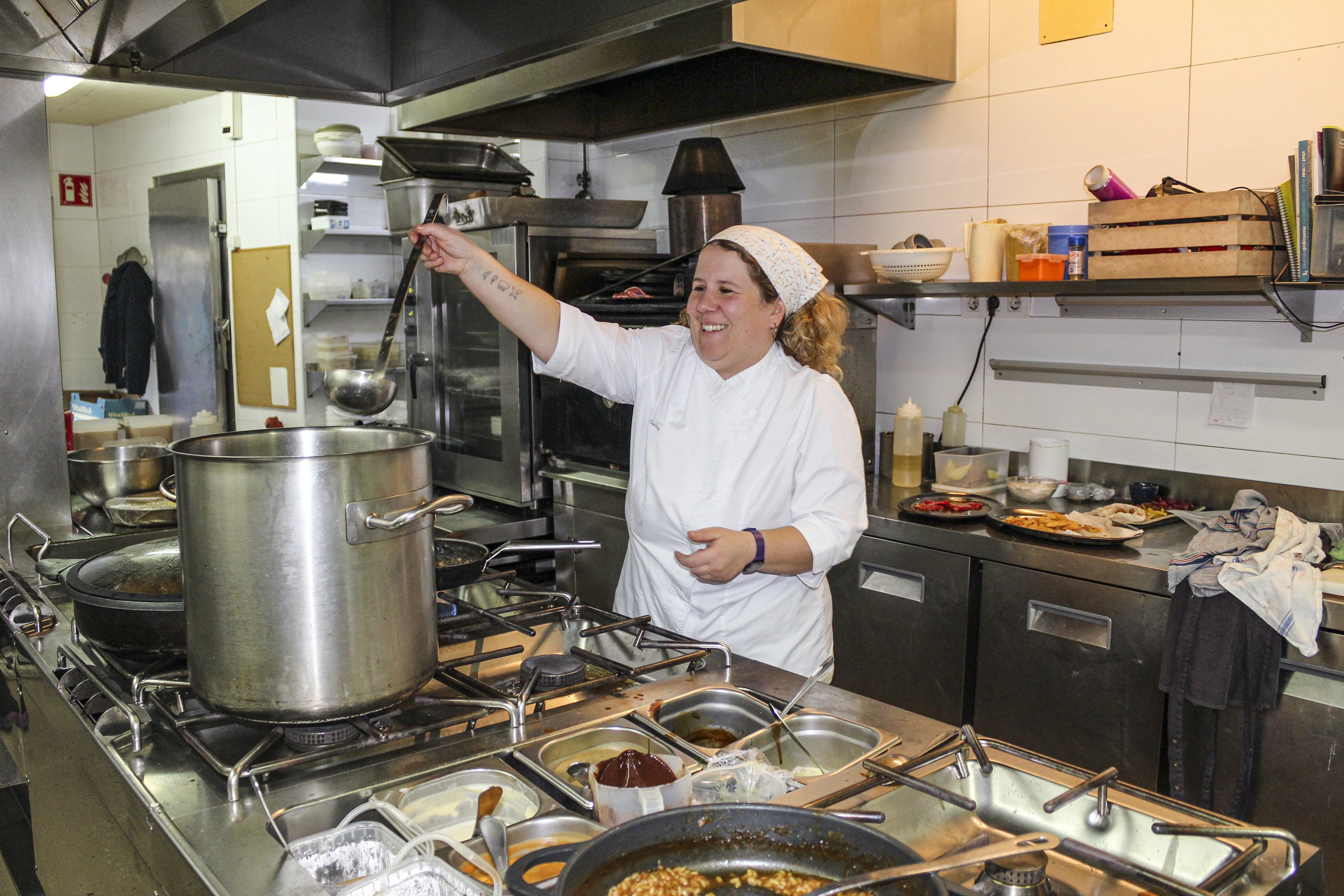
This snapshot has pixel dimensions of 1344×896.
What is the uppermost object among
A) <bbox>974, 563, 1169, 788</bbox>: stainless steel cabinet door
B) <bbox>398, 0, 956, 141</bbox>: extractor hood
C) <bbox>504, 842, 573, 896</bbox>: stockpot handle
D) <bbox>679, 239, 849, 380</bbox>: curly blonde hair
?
<bbox>398, 0, 956, 141</bbox>: extractor hood

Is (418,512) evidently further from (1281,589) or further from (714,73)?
(714,73)

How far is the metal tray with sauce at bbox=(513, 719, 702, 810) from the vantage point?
131cm

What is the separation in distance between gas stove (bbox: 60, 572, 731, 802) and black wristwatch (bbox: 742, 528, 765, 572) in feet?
0.81

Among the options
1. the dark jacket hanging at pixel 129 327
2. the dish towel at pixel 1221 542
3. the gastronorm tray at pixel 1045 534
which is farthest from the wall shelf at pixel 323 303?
the dish towel at pixel 1221 542

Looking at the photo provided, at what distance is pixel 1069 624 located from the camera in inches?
107

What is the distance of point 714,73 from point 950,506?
1.80 m

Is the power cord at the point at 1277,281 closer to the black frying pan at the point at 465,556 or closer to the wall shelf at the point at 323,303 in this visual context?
the black frying pan at the point at 465,556

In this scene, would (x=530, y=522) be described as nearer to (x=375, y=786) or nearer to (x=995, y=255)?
(x=995, y=255)

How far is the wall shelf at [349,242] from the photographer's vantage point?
6.46 metres

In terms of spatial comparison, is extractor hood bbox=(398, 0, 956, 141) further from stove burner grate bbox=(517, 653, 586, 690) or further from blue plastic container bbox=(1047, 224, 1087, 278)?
stove burner grate bbox=(517, 653, 586, 690)

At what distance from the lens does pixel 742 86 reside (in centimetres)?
383

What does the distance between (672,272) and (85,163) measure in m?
7.31

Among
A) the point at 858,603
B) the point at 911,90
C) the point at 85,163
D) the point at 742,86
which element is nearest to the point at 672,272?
the point at 742,86

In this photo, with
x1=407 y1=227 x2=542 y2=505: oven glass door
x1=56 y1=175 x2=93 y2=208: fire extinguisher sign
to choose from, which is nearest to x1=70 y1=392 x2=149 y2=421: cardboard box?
x1=407 y1=227 x2=542 y2=505: oven glass door
